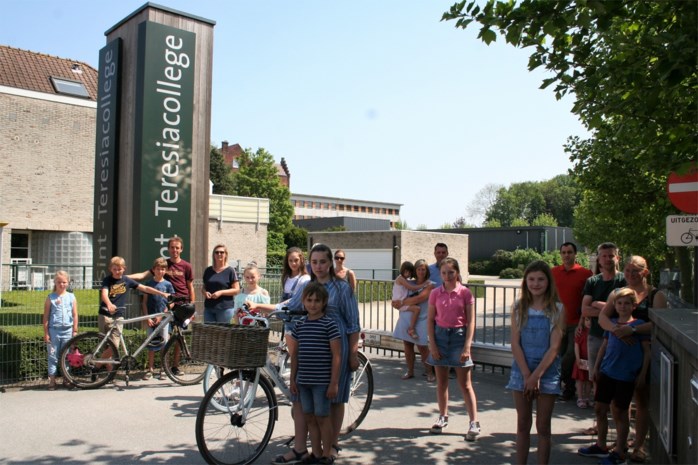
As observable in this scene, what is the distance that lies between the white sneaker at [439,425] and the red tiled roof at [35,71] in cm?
2920

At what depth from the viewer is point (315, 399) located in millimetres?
4711

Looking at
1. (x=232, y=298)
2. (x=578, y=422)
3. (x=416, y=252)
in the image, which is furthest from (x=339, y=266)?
(x=416, y=252)

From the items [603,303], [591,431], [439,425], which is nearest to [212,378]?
[439,425]

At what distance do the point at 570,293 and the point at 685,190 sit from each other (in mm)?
2044

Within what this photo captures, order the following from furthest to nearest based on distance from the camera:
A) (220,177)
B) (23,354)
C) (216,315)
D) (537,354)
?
(220,177) < (216,315) < (23,354) < (537,354)

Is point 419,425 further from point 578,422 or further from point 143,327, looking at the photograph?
point 143,327

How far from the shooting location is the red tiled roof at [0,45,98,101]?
29.1 meters

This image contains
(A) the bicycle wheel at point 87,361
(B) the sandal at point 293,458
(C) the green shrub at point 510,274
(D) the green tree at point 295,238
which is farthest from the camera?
(D) the green tree at point 295,238

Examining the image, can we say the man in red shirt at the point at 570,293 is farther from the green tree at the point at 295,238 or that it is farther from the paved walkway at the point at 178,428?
the green tree at the point at 295,238

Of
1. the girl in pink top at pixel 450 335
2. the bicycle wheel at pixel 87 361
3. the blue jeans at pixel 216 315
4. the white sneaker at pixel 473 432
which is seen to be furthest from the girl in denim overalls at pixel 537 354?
the bicycle wheel at pixel 87 361

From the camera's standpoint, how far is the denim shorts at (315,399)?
15.4 ft

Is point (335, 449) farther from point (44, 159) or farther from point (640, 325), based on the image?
point (44, 159)

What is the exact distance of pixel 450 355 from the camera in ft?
20.0

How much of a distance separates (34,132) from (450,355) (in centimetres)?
2880
